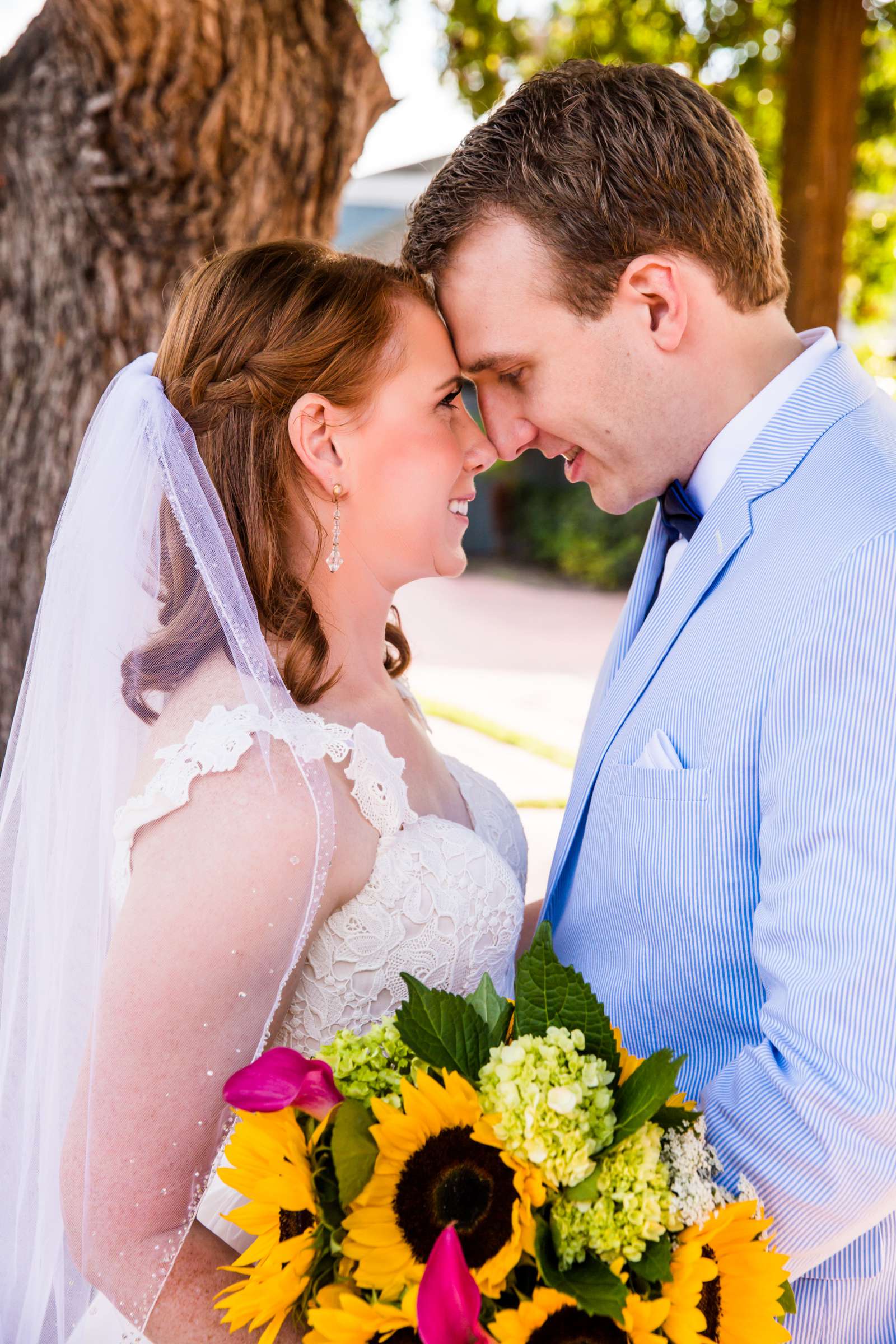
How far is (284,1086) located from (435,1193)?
0.70ft

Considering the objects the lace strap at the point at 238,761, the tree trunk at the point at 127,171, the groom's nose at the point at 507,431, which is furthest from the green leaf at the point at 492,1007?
the tree trunk at the point at 127,171

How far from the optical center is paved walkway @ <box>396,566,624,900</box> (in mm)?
5926

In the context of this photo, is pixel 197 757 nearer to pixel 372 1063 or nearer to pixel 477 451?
pixel 372 1063

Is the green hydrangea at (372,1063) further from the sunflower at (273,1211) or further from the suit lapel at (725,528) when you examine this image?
the suit lapel at (725,528)

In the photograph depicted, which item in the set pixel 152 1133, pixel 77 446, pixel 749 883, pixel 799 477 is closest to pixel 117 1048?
pixel 152 1133

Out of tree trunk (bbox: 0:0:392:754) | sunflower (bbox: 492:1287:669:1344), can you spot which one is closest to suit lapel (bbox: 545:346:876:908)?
sunflower (bbox: 492:1287:669:1344)

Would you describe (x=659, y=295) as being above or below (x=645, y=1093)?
above

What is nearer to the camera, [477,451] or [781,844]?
[781,844]

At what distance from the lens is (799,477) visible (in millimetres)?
1801

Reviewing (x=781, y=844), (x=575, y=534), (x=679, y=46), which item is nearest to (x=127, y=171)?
(x=781, y=844)

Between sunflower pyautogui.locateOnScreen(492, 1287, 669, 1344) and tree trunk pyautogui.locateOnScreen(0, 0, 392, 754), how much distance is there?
10.0 ft

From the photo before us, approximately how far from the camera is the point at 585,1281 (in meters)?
1.18

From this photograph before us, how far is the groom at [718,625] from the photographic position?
4.73 feet

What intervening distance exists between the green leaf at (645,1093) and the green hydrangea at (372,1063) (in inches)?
9.6
